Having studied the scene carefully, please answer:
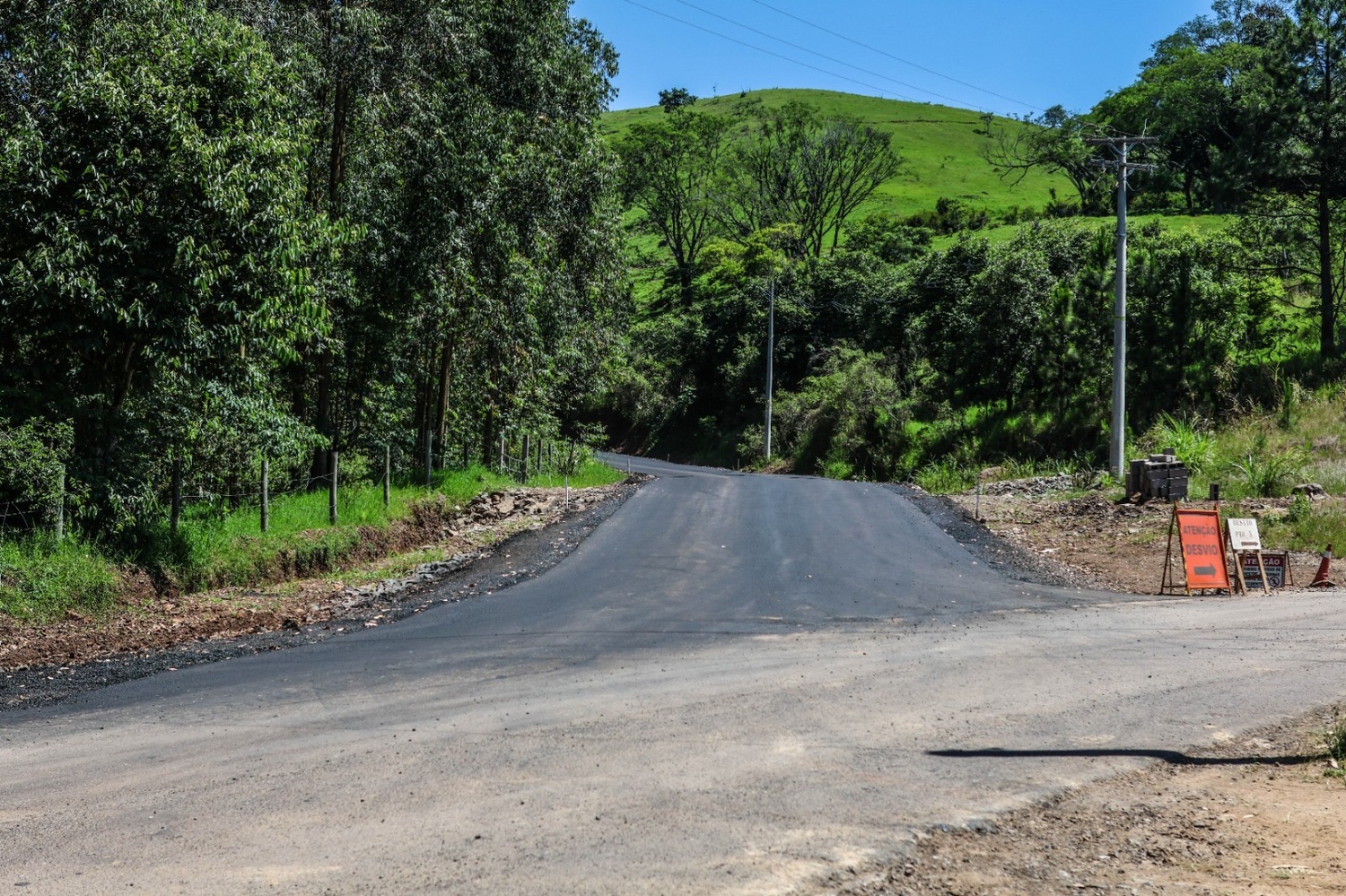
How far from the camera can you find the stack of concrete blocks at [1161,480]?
22734mm

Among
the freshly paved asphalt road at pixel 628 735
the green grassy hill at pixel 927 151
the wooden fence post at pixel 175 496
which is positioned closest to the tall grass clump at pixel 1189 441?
the freshly paved asphalt road at pixel 628 735

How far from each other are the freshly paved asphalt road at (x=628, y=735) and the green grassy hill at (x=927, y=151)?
3013 inches

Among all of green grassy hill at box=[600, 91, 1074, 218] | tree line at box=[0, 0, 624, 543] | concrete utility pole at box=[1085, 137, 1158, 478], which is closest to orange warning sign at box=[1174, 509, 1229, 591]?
concrete utility pole at box=[1085, 137, 1158, 478]

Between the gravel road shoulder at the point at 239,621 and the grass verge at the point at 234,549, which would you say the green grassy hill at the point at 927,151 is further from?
the gravel road shoulder at the point at 239,621

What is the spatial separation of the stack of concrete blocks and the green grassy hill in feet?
221

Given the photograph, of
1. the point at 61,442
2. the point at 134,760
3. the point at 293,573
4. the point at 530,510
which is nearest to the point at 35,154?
the point at 61,442

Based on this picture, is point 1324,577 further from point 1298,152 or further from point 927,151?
point 927,151

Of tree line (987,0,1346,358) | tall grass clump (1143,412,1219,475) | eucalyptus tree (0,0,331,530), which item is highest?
tree line (987,0,1346,358)

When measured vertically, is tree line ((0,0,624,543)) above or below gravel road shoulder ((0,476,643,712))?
above

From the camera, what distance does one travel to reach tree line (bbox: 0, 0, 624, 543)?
13781 millimetres

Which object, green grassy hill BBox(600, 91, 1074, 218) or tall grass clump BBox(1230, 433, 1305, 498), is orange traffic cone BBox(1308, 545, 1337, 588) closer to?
tall grass clump BBox(1230, 433, 1305, 498)

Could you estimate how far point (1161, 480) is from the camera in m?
22.8

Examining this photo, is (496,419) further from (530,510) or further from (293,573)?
(293,573)

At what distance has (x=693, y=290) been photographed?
265ft
